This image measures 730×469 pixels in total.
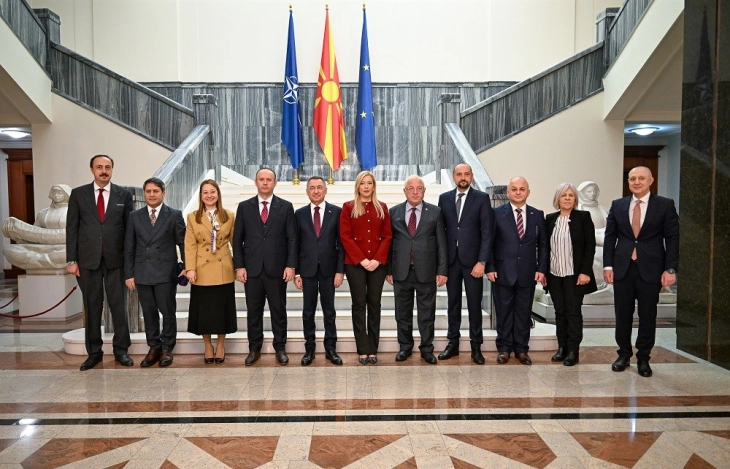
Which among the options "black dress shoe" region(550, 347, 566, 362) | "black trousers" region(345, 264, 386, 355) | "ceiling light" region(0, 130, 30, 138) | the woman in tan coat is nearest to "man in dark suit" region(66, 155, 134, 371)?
the woman in tan coat

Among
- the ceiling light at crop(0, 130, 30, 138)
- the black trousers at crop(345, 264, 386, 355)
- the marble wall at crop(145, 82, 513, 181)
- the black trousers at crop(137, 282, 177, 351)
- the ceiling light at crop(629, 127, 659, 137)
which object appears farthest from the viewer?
the ceiling light at crop(0, 130, 30, 138)

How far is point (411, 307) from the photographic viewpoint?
4711mm

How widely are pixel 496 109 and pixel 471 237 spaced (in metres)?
4.21

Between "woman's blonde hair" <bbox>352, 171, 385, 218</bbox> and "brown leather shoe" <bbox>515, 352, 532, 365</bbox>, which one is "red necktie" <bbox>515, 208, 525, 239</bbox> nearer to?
"brown leather shoe" <bbox>515, 352, 532, 365</bbox>

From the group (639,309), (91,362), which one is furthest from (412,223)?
(91,362)

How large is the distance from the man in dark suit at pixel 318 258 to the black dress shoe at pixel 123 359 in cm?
140

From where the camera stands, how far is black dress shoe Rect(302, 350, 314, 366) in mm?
4596

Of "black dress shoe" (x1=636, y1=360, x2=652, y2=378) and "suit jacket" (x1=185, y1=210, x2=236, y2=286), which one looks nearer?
"black dress shoe" (x1=636, y1=360, x2=652, y2=378)

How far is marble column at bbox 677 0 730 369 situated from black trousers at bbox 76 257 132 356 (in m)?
4.71

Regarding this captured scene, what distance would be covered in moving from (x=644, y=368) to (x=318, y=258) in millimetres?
2600

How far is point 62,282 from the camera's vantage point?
704cm

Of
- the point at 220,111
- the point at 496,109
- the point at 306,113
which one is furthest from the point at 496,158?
the point at 220,111

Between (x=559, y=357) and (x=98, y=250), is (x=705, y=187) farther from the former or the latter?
(x=98, y=250)

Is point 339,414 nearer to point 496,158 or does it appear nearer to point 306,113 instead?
point 496,158
